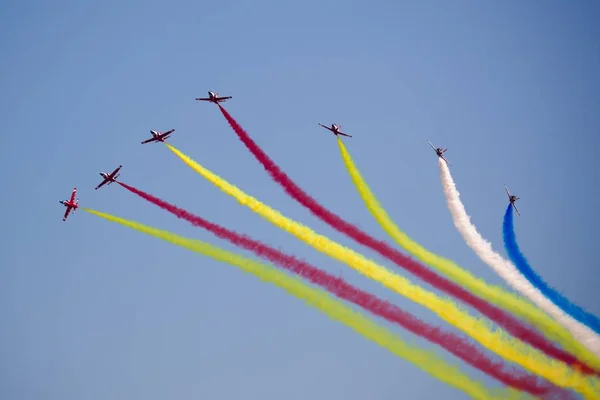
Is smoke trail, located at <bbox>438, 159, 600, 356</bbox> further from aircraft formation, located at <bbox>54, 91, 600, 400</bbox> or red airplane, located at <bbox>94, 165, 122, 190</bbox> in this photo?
red airplane, located at <bbox>94, 165, 122, 190</bbox>

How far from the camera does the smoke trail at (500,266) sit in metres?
40.4

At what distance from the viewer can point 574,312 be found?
4119 cm

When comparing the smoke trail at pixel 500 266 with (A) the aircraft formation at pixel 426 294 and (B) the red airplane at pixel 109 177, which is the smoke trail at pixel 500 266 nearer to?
(A) the aircraft formation at pixel 426 294

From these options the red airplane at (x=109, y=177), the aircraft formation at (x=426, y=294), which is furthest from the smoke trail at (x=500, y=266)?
the red airplane at (x=109, y=177)

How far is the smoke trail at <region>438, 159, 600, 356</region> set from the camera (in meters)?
40.4

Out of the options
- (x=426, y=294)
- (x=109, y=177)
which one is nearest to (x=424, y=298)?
(x=426, y=294)

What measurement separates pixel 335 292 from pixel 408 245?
594 centimetres


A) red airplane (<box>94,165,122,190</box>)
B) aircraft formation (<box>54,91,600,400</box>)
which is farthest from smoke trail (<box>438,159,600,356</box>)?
red airplane (<box>94,165,122,190</box>)

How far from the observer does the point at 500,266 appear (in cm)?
4244

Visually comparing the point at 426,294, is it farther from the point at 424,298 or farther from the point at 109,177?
the point at 109,177

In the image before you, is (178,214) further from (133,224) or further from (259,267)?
(259,267)

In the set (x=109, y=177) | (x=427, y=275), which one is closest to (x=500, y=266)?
(x=427, y=275)

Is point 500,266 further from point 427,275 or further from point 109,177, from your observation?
point 109,177

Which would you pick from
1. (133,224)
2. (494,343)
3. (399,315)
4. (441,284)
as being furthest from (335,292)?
(133,224)
